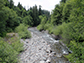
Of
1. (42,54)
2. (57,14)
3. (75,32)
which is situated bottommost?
(42,54)

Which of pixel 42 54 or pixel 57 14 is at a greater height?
pixel 57 14

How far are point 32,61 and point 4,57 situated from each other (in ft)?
8.15

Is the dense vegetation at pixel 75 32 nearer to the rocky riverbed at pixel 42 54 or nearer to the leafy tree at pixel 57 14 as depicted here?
the rocky riverbed at pixel 42 54

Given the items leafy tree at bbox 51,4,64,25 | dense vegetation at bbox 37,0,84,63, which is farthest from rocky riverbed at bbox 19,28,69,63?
leafy tree at bbox 51,4,64,25

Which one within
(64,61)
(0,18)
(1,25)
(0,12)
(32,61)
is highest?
(0,12)

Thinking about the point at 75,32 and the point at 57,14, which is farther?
the point at 57,14

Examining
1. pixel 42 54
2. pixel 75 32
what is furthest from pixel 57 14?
pixel 42 54

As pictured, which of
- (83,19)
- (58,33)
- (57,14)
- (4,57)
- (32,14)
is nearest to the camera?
(4,57)

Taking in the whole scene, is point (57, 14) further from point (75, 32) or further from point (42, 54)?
point (42, 54)

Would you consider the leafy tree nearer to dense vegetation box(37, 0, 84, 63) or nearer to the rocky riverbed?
dense vegetation box(37, 0, 84, 63)

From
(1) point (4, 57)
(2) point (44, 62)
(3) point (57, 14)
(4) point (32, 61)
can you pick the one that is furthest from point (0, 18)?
(3) point (57, 14)

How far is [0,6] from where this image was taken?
24.5 feet

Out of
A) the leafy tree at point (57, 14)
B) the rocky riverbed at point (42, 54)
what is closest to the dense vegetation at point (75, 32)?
the rocky riverbed at point (42, 54)

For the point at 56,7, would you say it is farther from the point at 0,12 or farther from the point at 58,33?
the point at 0,12
